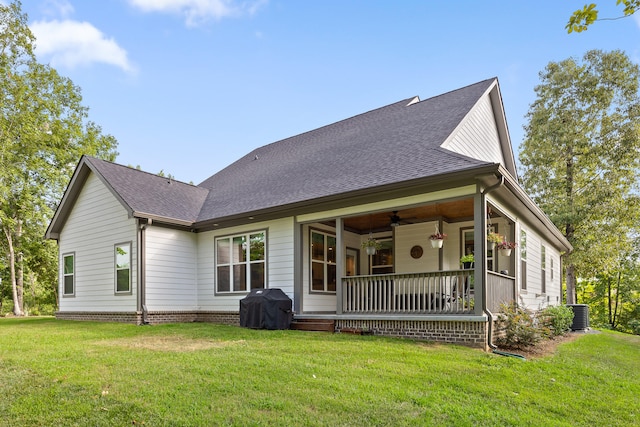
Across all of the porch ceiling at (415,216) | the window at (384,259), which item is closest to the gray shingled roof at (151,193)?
the porch ceiling at (415,216)

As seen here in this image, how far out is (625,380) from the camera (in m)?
6.40

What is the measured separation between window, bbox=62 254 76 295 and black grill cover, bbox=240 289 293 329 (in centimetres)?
686

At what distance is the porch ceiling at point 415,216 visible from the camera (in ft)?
36.3

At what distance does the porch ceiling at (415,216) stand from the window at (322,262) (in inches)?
31.4

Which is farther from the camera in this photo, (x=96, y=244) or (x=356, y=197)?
(x=96, y=244)

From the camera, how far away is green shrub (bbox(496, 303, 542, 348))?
8.16m

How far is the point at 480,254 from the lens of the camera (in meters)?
7.95

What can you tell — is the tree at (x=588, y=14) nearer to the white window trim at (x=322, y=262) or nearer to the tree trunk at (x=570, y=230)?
the white window trim at (x=322, y=262)

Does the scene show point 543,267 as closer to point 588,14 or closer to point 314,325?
point 314,325

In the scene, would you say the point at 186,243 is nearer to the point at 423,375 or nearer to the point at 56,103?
the point at 423,375

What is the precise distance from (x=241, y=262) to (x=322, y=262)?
2161 millimetres

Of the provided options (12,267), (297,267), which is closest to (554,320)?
(297,267)

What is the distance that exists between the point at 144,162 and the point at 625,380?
2999 cm

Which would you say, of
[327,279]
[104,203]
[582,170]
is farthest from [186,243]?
[582,170]
